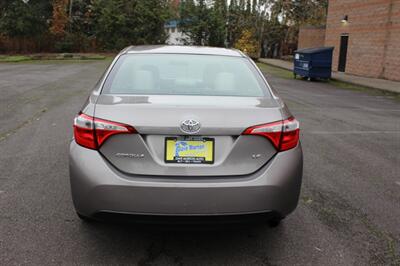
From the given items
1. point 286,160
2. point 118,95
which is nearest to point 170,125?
point 118,95

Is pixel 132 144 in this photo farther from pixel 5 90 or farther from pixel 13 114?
pixel 5 90

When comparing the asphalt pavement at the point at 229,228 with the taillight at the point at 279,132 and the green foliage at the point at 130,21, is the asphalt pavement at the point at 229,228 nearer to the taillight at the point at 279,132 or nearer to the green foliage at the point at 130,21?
the taillight at the point at 279,132

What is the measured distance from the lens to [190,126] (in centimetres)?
296

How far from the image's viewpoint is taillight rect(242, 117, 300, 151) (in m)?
3.08

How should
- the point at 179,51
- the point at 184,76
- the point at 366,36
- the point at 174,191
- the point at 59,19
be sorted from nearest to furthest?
the point at 174,191 < the point at 184,76 < the point at 179,51 < the point at 366,36 < the point at 59,19

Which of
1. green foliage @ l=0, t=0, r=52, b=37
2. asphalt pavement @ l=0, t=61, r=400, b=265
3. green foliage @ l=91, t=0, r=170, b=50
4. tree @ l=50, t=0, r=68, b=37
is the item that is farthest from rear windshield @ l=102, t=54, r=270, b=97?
tree @ l=50, t=0, r=68, b=37

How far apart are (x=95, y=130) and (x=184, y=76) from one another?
3.65ft

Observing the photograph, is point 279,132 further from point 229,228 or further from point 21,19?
point 21,19

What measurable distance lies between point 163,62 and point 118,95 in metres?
0.79

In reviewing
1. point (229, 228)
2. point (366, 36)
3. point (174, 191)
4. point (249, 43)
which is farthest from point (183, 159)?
point (249, 43)

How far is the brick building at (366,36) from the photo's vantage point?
20359 mm

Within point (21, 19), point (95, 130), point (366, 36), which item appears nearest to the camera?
point (95, 130)

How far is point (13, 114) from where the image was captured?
9500 mm

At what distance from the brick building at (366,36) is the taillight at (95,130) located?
63.3 feet
